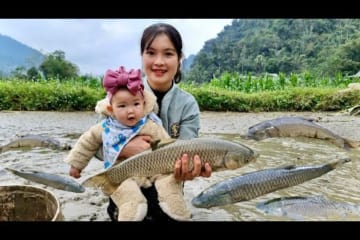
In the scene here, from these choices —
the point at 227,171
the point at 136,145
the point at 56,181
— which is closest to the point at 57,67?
the point at 227,171

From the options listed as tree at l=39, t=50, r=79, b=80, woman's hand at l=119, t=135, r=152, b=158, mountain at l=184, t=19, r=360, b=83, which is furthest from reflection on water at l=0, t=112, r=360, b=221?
mountain at l=184, t=19, r=360, b=83

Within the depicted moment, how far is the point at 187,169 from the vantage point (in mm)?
1480

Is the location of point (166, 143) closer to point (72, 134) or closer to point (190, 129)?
point (190, 129)

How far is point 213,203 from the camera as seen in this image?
217cm

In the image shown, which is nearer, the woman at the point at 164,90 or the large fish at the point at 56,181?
the woman at the point at 164,90

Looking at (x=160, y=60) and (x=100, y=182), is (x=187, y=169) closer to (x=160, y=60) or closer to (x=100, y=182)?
(x=100, y=182)

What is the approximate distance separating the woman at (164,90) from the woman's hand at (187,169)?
0.12 feet

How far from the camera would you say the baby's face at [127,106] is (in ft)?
5.09

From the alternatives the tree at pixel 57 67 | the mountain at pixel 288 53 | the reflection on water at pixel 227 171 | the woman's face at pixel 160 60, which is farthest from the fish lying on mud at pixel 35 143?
the mountain at pixel 288 53

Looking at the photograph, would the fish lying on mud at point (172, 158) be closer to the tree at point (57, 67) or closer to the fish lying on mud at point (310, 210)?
the fish lying on mud at point (310, 210)

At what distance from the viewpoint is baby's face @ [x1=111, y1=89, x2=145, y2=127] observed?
155cm

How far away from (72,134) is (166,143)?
3552 mm

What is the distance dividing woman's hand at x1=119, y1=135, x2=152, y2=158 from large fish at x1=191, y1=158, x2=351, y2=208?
21.8 inches
